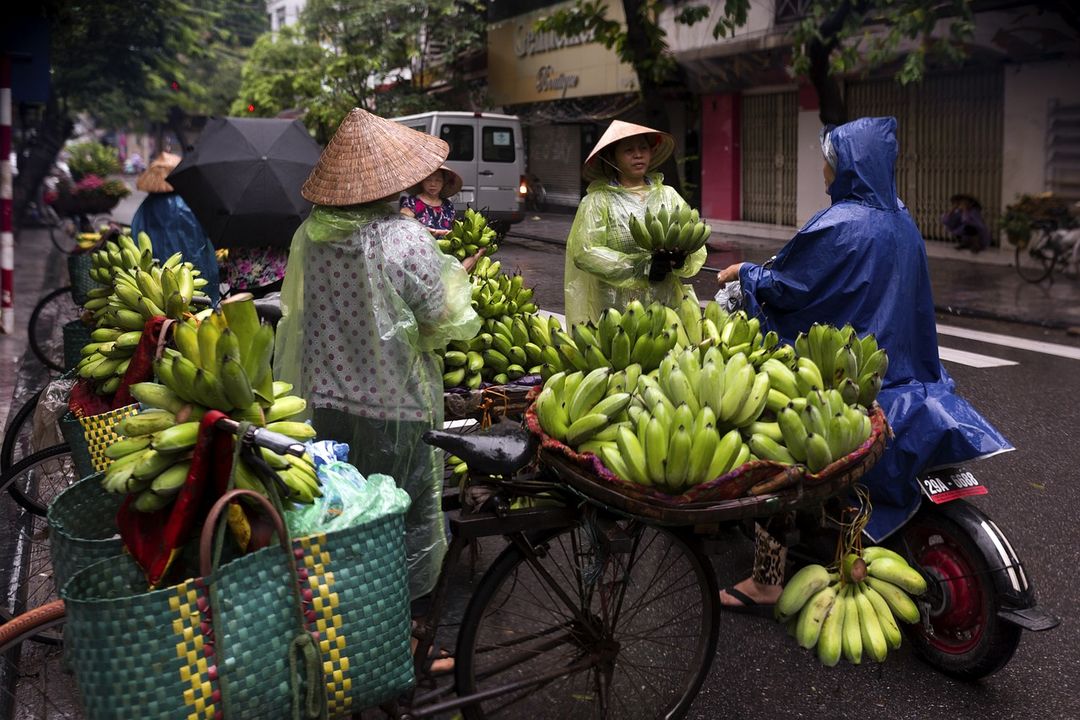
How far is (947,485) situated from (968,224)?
13.4m

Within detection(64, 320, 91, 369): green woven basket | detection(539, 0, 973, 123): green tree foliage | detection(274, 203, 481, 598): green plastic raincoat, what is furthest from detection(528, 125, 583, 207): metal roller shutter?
detection(274, 203, 481, 598): green plastic raincoat

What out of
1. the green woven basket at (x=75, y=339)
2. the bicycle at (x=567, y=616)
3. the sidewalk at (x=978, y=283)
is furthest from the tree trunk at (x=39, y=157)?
the bicycle at (x=567, y=616)

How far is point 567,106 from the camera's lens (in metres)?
26.5

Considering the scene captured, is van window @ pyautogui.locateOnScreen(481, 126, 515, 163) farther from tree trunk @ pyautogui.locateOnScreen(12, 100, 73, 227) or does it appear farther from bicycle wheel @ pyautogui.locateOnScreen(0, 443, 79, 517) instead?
bicycle wheel @ pyautogui.locateOnScreen(0, 443, 79, 517)

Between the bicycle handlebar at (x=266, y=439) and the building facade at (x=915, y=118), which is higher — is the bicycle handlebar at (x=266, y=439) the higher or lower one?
the lower one

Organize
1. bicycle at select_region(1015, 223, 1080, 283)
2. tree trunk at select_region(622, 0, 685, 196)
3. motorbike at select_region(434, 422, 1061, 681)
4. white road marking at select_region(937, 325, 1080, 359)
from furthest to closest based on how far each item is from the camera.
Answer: tree trunk at select_region(622, 0, 685, 196) < bicycle at select_region(1015, 223, 1080, 283) < white road marking at select_region(937, 325, 1080, 359) < motorbike at select_region(434, 422, 1061, 681)

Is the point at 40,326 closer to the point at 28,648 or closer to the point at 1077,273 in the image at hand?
the point at 28,648

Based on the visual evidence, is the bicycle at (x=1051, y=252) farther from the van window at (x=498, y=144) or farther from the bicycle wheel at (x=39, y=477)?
the bicycle wheel at (x=39, y=477)

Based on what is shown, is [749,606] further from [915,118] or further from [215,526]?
[915,118]

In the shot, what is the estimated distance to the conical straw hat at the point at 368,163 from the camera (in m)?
3.75

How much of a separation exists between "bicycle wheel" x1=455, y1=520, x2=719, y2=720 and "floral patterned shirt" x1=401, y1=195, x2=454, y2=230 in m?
4.54

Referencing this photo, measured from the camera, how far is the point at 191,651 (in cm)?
237

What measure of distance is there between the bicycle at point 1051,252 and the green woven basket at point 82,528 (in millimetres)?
12837

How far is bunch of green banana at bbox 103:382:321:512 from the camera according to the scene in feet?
8.61
